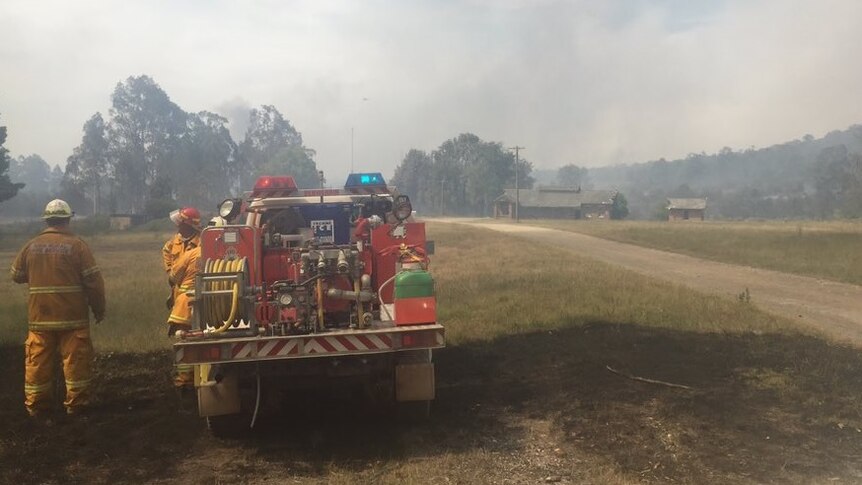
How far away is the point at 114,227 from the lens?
46125mm

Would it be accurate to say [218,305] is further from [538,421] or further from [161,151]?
[161,151]

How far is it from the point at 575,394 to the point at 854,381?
279 centimetres

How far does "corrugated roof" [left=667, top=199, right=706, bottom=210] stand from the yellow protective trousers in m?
88.8

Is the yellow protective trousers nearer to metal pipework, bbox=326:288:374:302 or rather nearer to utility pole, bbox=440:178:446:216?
metal pipework, bbox=326:288:374:302

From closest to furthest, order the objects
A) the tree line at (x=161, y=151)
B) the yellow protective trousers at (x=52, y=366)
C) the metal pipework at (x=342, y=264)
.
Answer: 1. the metal pipework at (x=342, y=264)
2. the yellow protective trousers at (x=52, y=366)
3. the tree line at (x=161, y=151)

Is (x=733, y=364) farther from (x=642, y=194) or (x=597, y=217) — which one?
(x=642, y=194)

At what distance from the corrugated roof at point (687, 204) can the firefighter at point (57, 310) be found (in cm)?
8862

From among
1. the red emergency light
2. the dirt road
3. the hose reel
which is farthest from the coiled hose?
the dirt road

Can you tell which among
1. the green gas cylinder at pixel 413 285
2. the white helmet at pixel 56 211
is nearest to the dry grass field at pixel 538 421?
the green gas cylinder at pixel 413 285

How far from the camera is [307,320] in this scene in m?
5.51

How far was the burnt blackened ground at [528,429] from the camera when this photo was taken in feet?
15.5

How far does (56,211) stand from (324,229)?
2.65m

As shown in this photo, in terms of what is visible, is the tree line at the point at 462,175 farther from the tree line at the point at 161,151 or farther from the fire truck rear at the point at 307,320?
the fire truck rear at the point at 307,320

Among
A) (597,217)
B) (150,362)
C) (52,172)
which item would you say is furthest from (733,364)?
(52,172)
